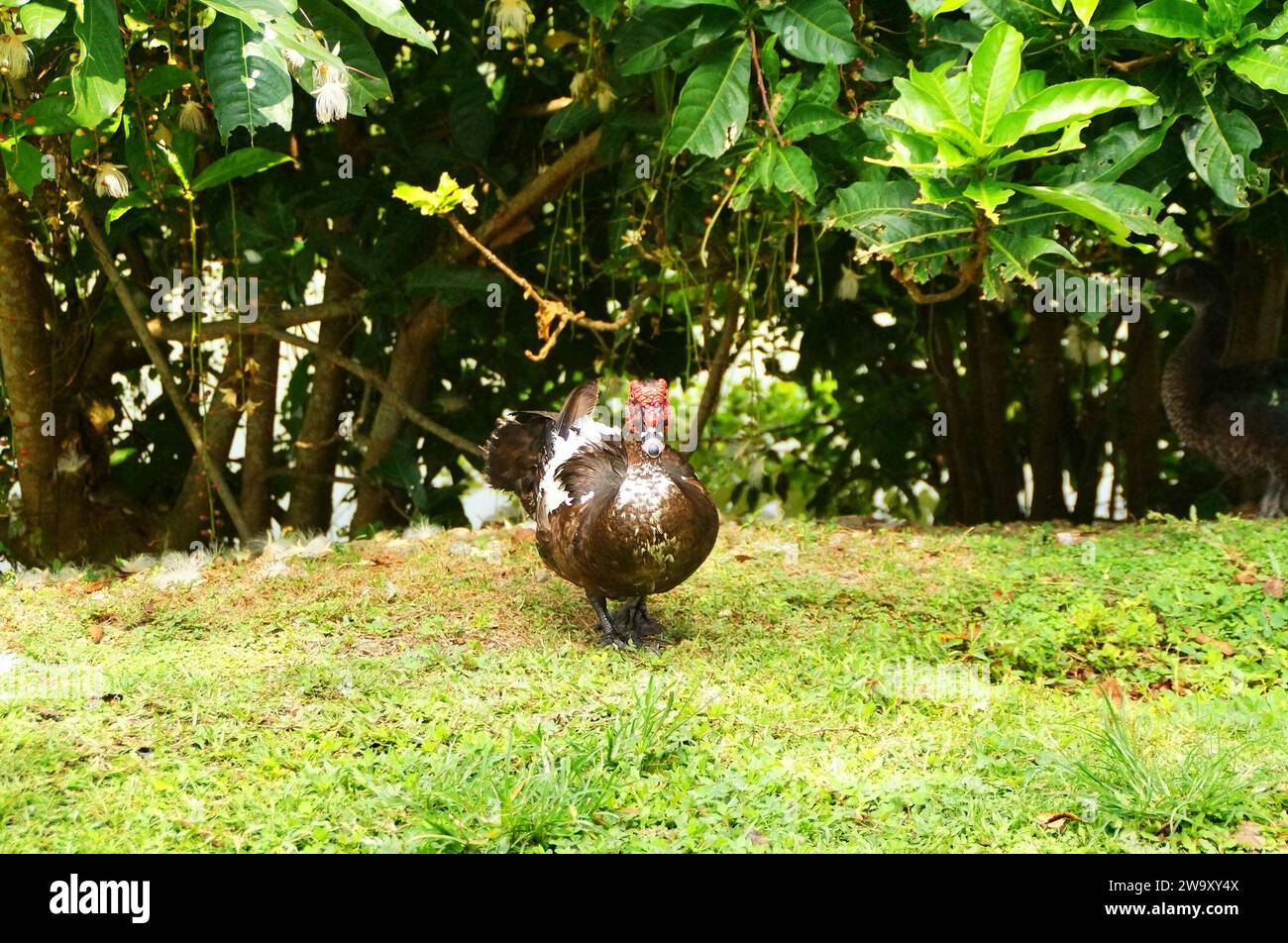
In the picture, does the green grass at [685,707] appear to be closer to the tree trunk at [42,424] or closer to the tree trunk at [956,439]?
the tree trunk at [42,424]

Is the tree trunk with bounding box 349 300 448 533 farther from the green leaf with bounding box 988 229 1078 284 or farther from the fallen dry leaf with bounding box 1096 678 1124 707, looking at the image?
the fallen dry leaf with bounding box 1096 678 1124 707

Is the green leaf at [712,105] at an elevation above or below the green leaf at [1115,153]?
above

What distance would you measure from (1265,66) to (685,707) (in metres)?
2.43

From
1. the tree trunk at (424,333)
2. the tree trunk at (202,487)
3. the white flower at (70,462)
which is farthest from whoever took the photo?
the tree trunk at (202,487)

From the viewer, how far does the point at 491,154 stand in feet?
20.0

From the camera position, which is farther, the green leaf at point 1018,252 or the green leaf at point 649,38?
the green leaf at point 649,38

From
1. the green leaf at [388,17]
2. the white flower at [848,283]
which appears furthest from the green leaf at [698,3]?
the white flower at [848,283]

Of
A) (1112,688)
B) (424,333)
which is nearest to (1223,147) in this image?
(1112,688)

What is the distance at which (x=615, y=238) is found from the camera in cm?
566

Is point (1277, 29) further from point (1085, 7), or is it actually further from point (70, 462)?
point (70, 462)

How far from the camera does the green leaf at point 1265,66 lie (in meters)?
3.62

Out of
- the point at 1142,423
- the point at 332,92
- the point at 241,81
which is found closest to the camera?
the point at 241,81

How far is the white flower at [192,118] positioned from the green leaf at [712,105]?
152 cm

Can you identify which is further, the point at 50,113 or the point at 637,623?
the point at 637,623
